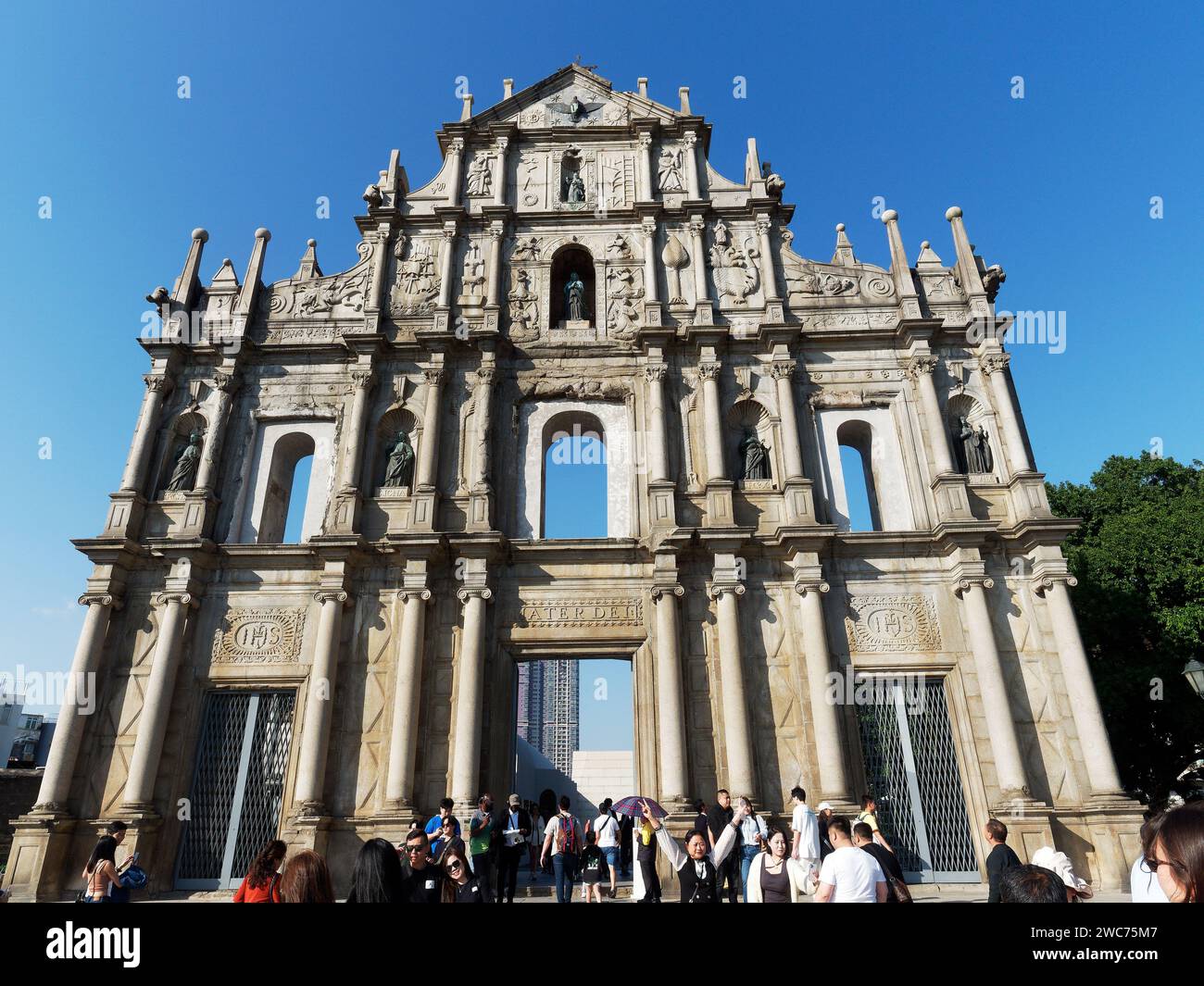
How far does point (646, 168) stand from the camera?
19.5 meters

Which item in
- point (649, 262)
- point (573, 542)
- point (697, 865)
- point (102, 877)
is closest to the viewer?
point (102, 877)

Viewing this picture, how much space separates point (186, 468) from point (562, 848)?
11.8 meters

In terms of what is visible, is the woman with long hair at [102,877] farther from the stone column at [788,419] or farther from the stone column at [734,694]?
the stone column at [788,419]

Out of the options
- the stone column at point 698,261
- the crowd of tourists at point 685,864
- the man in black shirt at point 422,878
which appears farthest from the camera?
the stone column at point 698,261

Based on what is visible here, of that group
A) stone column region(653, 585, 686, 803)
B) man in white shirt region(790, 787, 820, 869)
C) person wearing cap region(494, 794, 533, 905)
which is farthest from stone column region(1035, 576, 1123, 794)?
person wearing cap region(494, 794, 533, 905)

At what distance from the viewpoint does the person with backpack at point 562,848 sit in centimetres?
1044

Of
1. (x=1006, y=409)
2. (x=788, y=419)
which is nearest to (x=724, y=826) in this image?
(x=788, y=419)

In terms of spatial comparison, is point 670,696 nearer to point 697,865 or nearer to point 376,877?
point 697,865

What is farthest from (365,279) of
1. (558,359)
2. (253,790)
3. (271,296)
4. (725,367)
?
(253,790)

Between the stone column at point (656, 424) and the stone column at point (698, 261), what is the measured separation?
7.78 feet

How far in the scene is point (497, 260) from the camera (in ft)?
60.4

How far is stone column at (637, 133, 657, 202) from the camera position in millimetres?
19203

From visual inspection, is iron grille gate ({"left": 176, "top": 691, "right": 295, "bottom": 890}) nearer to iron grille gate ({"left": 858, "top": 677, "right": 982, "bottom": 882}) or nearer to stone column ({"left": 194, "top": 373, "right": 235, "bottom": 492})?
stone column ({"left": 194, "top": 373, "right": 235, "bottom": 492})

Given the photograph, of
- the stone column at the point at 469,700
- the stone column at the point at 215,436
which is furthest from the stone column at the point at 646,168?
the stone column at the point at 469,700
